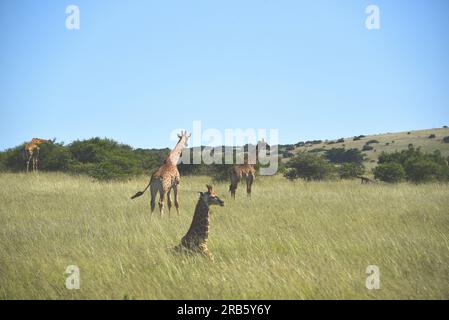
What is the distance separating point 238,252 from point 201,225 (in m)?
0.85

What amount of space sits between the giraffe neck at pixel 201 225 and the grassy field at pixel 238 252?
1.33 ft

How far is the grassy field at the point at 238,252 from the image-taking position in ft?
14.9

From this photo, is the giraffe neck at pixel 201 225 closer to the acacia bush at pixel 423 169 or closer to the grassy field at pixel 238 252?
the grassy field at pixel 238 252

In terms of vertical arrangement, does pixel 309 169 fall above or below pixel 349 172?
above

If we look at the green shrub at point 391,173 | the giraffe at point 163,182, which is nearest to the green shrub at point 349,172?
the green shrub at point 391,173

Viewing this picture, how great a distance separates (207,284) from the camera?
4.65 metres

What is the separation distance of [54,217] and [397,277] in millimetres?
8015

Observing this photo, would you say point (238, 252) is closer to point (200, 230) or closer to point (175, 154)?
point (200, 230)

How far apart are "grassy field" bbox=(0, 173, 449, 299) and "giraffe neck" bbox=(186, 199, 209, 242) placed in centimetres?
41

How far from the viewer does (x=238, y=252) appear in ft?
20.3

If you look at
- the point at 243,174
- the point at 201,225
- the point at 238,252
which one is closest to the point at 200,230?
the point at 201,225

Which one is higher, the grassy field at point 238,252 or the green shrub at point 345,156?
→ the green shrub at point 345,156

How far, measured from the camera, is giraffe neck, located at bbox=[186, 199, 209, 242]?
5.81 meters
